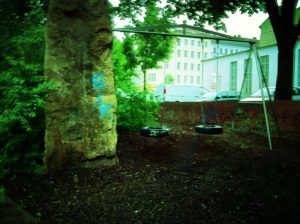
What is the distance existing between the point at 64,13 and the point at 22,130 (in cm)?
182

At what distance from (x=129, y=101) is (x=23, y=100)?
340 centimetres

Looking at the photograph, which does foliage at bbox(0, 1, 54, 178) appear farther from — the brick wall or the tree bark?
the tree bark

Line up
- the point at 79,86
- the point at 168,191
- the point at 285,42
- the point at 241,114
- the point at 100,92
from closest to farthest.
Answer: the point at 168,191 → the point at 79,86 → the point at 100,92 → the point at 241,114 → the point at 285,42

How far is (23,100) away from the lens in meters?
3.81

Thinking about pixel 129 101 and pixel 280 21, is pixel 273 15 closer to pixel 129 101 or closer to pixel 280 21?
pixel 280 21

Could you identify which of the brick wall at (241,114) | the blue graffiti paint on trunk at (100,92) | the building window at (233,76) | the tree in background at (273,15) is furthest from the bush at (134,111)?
the building window at (233,76)

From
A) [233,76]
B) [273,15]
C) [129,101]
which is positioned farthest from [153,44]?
[233,76]

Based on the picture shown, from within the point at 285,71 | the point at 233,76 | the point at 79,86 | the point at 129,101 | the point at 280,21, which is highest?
the point at 280,21

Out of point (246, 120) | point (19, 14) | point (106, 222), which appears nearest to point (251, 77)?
point (246, 120)

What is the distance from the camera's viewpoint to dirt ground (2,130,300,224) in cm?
298

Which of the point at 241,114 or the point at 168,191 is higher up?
the point at 241,114

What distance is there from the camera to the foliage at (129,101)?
22.2ft

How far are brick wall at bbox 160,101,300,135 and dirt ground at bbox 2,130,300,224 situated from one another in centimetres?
255

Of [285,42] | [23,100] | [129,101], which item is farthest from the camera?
[285,42]
